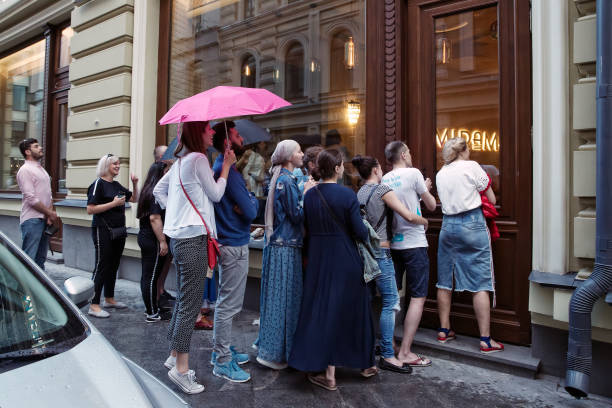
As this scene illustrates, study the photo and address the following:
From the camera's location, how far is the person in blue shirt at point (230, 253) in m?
3.49

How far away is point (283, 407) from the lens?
10.2ft

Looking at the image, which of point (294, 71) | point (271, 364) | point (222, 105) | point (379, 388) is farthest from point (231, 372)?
point (294, 71)

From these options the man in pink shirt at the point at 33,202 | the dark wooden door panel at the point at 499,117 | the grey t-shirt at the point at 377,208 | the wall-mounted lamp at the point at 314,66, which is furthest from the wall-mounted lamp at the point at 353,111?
the man in pink shirt at the point at 33,202

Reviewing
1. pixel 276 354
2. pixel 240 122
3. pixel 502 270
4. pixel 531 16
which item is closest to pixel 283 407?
pixel 276 354

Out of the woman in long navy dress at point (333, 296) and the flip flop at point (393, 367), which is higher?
the woman in long navy dress at point (333, 296)

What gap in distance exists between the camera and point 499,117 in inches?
167

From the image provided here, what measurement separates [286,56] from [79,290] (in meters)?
5.14

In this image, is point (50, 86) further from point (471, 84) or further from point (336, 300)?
point (336, 300)

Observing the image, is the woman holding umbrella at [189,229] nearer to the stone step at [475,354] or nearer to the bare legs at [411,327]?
the bare legs at [411,327]

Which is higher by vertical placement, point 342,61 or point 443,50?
point 342,61

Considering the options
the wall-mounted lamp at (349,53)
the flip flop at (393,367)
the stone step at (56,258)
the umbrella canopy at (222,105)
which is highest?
the wall-mounted lamp at (349,53)

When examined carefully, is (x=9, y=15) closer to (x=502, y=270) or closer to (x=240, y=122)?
(x=240, y=122)

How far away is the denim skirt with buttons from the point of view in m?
3.88

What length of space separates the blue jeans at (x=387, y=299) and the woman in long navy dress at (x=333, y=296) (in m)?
0.33
